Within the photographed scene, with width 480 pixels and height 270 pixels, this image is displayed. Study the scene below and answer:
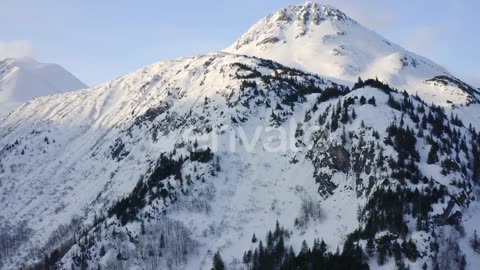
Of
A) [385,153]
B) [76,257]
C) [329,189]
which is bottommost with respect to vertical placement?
[76,257]

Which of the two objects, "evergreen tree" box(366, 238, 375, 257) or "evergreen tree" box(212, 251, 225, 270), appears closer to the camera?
"evergreen tree" box(366, 238, 375, 257)

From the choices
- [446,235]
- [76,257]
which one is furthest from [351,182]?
[76,257]

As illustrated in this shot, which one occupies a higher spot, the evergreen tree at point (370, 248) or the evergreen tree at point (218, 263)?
the evergreen tree at point (370, 248)

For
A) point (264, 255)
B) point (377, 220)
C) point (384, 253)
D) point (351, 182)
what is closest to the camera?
point (384, 253)

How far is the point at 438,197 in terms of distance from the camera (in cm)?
16788

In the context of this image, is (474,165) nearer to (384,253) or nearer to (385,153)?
(385,153)

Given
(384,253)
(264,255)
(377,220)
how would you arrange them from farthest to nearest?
(264,255) → (377,220) → (384,253)

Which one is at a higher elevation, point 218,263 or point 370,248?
point 370,248

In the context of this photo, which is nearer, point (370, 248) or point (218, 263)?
point (370, 248)

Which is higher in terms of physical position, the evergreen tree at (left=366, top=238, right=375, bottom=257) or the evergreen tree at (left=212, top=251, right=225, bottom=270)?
the evergreen tree at (left=366, top=238, right=375, bottom=257)

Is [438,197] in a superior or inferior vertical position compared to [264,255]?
superior

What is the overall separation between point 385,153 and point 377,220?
2779 cm

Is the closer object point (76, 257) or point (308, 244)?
point (308, 244)

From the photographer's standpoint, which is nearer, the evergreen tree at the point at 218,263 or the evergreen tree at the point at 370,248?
the evergreen tree at the point at 370,248
